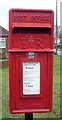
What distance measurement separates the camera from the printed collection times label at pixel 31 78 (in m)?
3.10

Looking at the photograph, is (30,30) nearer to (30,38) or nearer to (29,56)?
(30,38)

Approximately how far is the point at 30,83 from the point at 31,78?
7 cm

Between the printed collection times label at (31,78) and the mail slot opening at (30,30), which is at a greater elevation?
the mail slot opening at (30,30)

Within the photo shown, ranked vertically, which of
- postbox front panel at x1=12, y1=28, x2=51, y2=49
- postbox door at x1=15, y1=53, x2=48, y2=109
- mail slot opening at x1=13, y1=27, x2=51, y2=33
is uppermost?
mail slot opening at x1=13, y1=27, x2=51, y2=33

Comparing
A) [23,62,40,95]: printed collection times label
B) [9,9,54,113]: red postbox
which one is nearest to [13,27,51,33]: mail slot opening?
[9,9,54,113]: red postbox

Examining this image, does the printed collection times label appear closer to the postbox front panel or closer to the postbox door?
the postbox door

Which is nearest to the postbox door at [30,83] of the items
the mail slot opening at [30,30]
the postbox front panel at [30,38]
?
the postbox front panel at [30,38]

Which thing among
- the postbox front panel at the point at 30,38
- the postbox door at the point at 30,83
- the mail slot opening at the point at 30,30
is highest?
the mail slot opening at the point at 30,30

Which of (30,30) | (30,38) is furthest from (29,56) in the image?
(30,30)

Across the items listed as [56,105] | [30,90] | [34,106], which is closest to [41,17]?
[30,90]

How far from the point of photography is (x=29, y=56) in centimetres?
310

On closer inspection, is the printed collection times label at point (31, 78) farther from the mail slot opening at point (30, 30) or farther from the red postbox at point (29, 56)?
the mail slot opening at point (30, 30)

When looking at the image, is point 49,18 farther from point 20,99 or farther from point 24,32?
point 20,99

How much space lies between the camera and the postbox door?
3.10 meters
